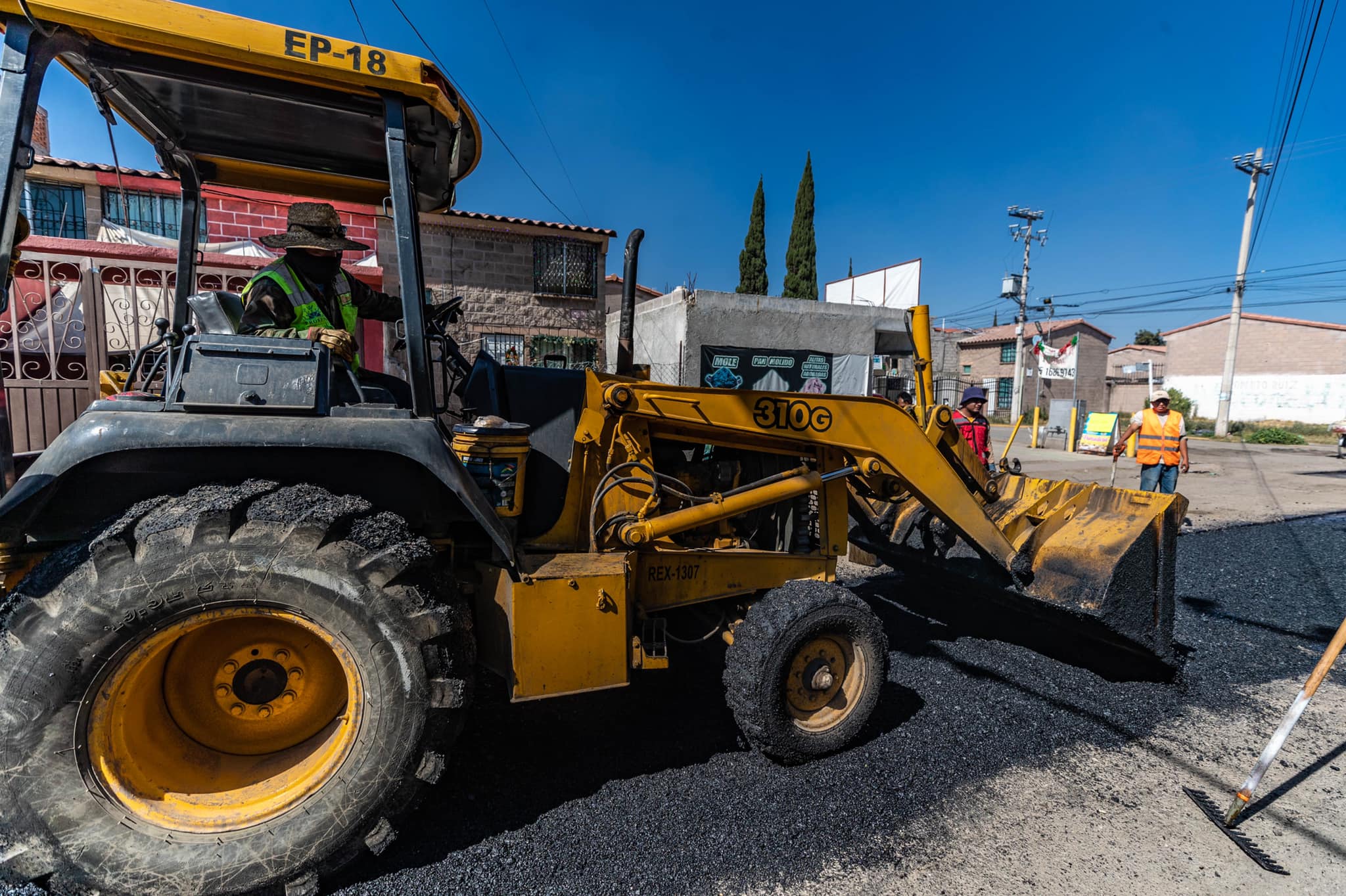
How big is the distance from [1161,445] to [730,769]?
24.9 feet

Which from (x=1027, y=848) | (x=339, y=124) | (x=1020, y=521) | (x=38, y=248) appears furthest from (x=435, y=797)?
(x=38, y=248)

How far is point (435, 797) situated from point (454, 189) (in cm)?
268

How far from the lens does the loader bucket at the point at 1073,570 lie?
3.66m

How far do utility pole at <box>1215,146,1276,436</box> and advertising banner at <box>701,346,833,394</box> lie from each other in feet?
67.1

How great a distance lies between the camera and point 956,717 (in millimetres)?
3375

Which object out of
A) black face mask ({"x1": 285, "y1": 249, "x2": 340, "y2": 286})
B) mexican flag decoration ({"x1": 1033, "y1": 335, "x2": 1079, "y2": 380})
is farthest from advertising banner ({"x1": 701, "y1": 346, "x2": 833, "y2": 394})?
black face mask ({"x1": 285, "y1": 249, "x2": 340, "y2": 286})

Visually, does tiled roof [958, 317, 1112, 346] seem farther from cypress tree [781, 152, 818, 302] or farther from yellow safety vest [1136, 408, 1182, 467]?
yellow safety vest [1136, 408, 1182, 467]

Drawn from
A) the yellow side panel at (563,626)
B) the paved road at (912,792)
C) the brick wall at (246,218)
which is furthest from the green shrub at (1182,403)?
the yellow side panel at (563,626)

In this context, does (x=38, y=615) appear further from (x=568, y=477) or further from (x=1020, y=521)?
(x=1020, y=521)

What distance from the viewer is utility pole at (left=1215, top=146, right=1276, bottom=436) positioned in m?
Result: 25.9

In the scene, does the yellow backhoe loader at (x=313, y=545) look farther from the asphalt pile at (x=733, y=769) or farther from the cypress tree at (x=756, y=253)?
the cypress tree at (x=756, y=253)

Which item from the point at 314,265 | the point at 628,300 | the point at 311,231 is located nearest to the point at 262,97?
the point at 311,231

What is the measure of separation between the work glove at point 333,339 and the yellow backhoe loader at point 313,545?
89 millimetres

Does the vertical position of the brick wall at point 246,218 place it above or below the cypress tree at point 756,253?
below
